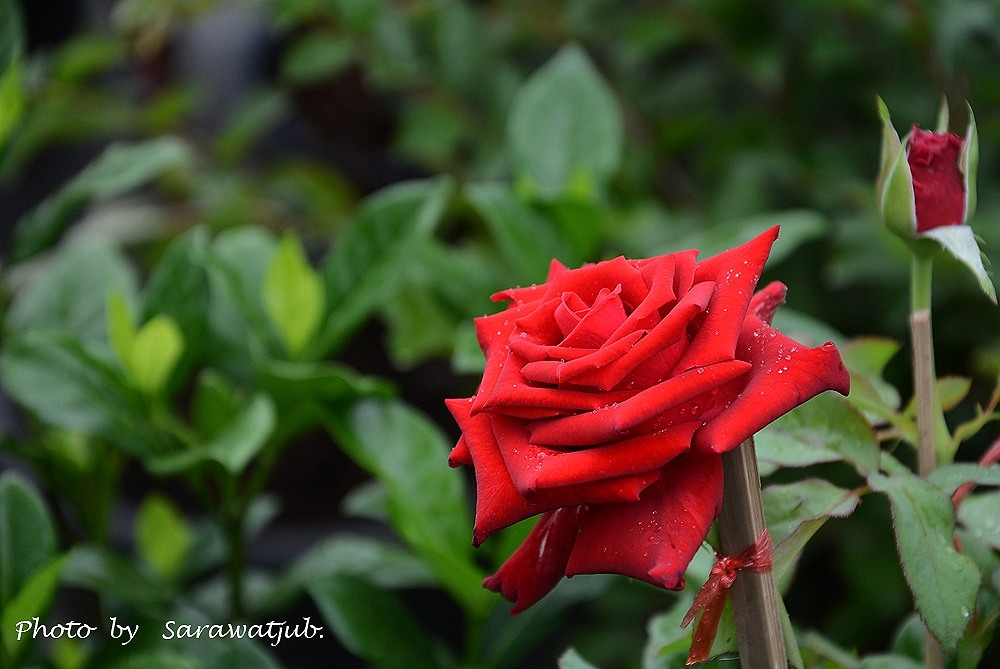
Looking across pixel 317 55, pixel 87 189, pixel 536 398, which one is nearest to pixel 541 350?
pixel 536 398

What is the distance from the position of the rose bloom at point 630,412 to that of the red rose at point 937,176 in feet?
0.25

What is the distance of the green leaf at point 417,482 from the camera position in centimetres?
55

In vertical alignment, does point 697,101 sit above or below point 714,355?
below

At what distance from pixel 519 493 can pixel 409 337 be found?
0.56m

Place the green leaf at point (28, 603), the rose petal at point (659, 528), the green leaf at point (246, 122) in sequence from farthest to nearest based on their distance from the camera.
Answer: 1. the green leaf at point (246, 122)
2. the green leaf at point (28, 603)
3. the rose petal at point (659, 528)

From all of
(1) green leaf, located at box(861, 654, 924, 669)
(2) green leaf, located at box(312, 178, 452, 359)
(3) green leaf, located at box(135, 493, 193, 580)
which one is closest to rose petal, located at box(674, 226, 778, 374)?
(1) green leaf, located at box(861, 654, 924, 669)

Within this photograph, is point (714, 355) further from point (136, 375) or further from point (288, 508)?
point (288, 508)

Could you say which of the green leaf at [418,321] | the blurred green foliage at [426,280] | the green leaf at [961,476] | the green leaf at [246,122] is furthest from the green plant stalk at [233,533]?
the green leaf at [246,122]

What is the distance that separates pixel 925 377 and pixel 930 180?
0.08 metres

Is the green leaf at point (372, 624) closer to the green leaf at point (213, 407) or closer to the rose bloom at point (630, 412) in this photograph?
the green leaf at point (213, 407)

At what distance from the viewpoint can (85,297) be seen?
70cm

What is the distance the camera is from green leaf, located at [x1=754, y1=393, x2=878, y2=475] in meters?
0.37

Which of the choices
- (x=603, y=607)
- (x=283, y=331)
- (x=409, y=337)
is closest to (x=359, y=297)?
(x=283, y=331)

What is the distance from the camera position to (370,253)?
25.4 inches
